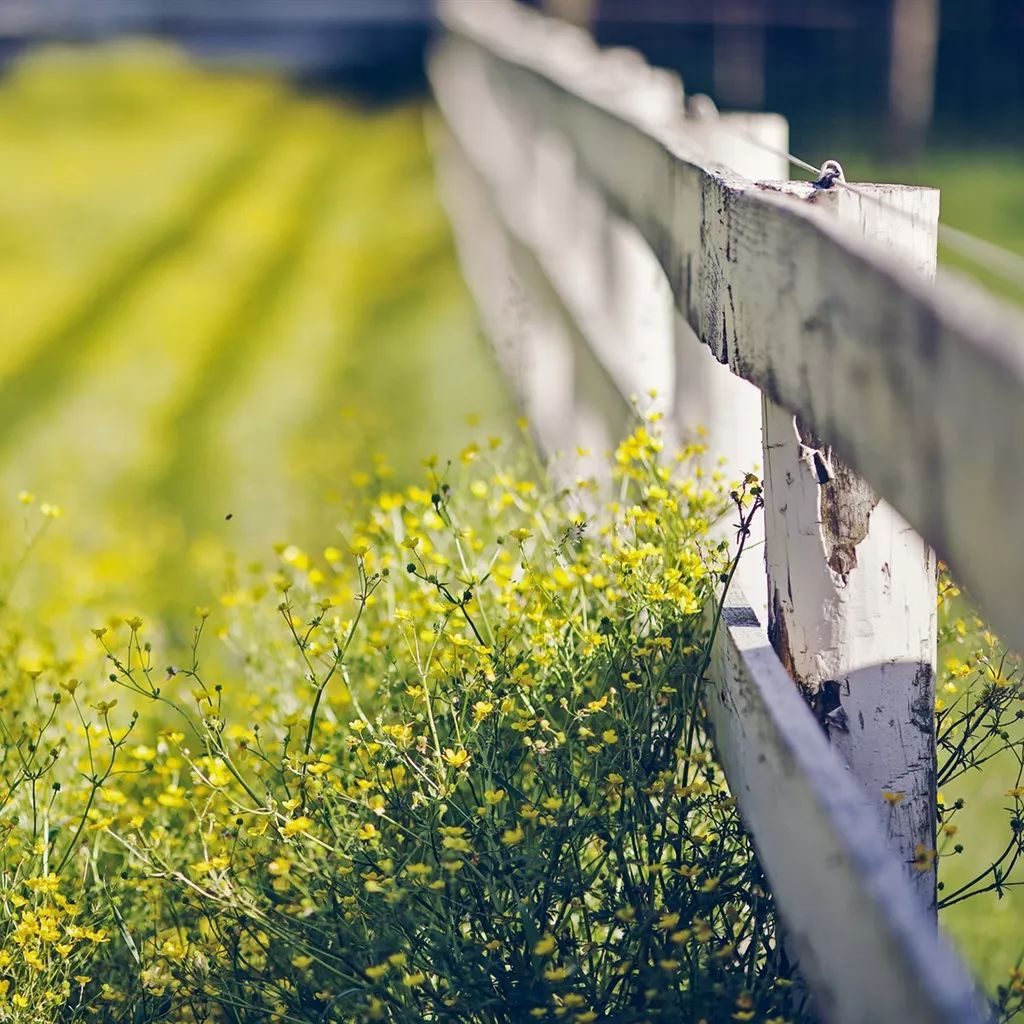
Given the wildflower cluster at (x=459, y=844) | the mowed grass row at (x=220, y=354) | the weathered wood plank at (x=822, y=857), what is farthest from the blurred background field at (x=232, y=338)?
the weathered wood plank at (x=822, y=857)

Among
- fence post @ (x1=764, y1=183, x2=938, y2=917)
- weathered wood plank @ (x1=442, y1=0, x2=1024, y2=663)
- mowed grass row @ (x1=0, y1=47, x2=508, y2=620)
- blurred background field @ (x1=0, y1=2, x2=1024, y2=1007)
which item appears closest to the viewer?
weathered wood plank @ (x1=442, y1=0, x2=1024, y2=663)

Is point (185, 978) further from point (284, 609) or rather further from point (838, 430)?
point (838, 430)

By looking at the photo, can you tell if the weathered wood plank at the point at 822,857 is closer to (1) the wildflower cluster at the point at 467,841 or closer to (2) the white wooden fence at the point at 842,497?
(2) the white wooden fence at the point at 842,497

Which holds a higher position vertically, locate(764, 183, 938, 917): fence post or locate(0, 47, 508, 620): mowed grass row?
locate(0, 47, 508, 620): mowed grass row

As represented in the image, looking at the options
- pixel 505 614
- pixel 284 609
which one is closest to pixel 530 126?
pixel 505 614

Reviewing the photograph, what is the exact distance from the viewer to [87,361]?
29.0ft

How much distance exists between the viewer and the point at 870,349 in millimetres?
1705

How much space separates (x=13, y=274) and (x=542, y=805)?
999cm

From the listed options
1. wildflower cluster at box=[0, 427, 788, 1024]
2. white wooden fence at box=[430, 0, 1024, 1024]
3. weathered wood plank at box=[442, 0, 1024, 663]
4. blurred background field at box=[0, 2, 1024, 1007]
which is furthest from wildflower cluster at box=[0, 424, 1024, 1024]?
blurred background field at box=[0, 2, 1024, 1007]

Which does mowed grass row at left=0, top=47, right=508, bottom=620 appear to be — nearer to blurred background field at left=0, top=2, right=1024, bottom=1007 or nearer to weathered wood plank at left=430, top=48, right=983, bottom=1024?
blurred background field at left=0, top=2, right=1024, bottom=1007

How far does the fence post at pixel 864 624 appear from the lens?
2146mm

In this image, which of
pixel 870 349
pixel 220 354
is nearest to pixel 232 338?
pixel 220 354

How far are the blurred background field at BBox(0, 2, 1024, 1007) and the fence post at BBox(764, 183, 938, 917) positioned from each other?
3.34 ft

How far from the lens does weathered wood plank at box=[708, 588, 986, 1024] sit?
150 cm
